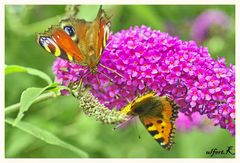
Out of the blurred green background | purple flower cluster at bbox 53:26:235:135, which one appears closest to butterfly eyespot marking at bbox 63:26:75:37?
purple flower cluster at bbox 53:26:235:135

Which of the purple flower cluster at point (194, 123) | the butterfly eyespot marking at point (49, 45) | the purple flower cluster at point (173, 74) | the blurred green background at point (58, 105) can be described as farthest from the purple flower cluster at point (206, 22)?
the butterfly eyespot marking at point (49, 45)

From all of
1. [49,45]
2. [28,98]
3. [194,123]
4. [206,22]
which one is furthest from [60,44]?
[206,22]

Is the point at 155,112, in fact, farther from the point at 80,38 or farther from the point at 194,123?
the point at 194,123

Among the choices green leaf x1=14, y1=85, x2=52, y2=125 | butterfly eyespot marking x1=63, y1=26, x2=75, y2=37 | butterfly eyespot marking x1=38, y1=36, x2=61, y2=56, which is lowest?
green leaf x1=14, y1=85, x2=52, y2=125

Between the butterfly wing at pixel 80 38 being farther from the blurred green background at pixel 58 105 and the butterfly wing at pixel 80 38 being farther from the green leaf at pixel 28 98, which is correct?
the blurred green background at pixel 58 105

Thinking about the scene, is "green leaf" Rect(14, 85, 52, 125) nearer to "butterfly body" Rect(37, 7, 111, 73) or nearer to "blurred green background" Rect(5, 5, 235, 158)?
"butterfly body" Rect(37, 7, 111, 73)
